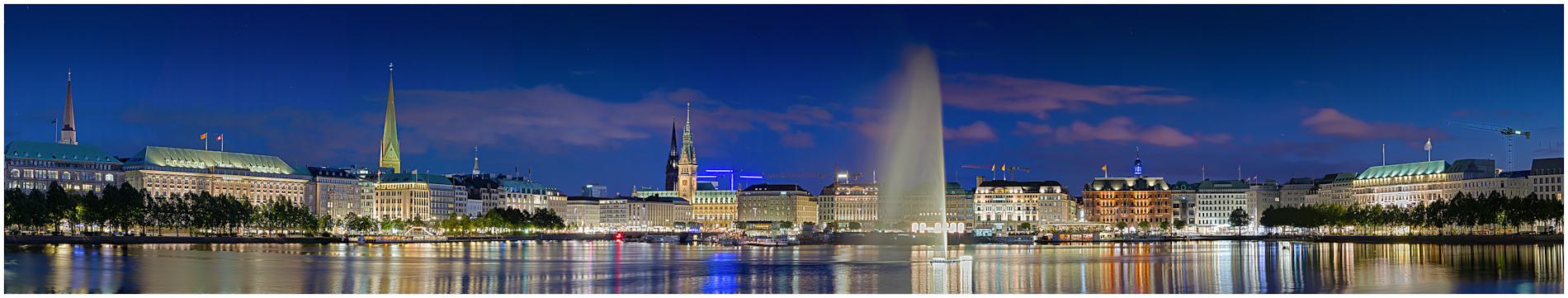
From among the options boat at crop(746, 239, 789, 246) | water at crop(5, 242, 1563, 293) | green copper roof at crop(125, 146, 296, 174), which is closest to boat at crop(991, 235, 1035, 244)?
boat at crop(746, 239, 789, 246)

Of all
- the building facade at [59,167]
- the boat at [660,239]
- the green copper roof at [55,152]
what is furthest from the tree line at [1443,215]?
the green copper roof at [55,152]

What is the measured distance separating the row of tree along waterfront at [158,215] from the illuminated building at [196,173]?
49.1 ft

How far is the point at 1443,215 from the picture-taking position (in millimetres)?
135125

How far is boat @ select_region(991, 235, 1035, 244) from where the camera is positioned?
17775 centimetres

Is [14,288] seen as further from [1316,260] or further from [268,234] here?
[268,234]

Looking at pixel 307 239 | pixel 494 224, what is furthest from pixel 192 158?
pixel 307 239

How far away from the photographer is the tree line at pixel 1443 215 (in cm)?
12238

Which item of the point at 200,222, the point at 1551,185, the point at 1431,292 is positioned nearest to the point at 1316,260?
the point at 1431,292

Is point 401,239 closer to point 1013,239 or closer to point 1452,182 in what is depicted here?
point 1013,239

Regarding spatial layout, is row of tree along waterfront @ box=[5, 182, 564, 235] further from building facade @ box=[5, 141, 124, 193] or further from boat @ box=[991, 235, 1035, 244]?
boat @ box=[991, 235, 1035, 244]

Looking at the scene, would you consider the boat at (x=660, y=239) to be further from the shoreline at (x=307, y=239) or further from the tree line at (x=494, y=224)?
the shoreline at (x=307, y=239)

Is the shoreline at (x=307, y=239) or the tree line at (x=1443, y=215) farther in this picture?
the tree line at (x=1443, y=215)

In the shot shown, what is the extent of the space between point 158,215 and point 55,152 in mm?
38033

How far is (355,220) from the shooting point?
175125mm
